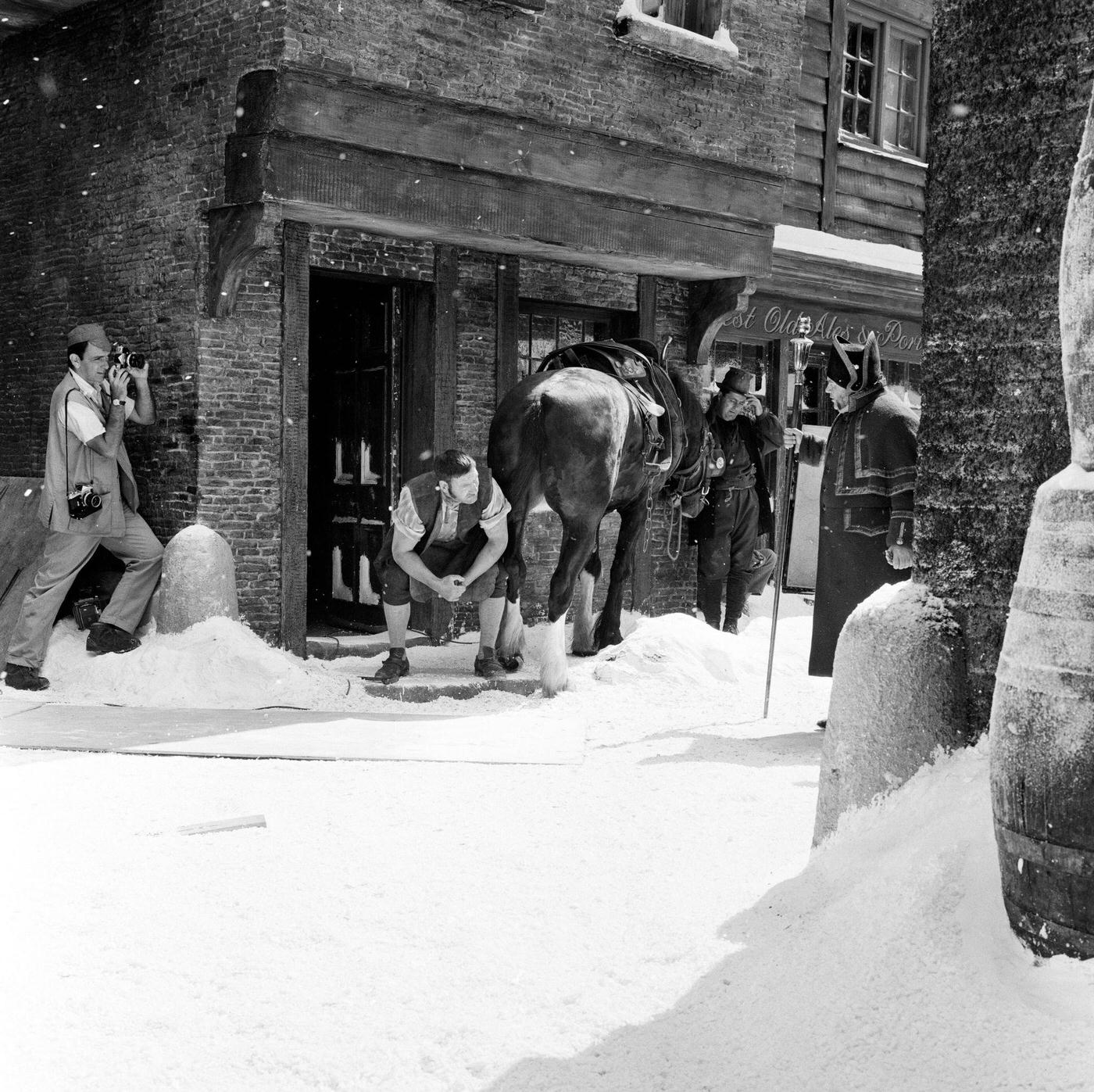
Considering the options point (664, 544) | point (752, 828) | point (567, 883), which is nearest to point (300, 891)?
point (567, 883)

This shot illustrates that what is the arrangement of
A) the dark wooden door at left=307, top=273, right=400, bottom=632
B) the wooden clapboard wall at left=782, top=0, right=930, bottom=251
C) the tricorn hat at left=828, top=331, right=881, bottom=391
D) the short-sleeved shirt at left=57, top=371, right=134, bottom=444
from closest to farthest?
1. the tricorn hat at left=828, top=331, right=881, bottom=391
2. the short-sleeved shirt at left=57, top=371, right=134, bottom=444
3. the dark wooden door at left=307, top=273, right=400, bottom=632
4. the wooden clapboard wall at left=782, top=0, right=930, bottom=251

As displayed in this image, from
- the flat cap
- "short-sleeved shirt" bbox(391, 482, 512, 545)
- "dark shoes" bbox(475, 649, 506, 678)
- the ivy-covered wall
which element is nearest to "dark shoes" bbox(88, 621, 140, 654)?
the flat cap

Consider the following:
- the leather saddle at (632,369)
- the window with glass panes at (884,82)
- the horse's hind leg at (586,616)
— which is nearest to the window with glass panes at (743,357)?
the window with glass panes at (884,82)

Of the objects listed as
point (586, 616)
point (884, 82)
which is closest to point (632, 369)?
point (586, 616)

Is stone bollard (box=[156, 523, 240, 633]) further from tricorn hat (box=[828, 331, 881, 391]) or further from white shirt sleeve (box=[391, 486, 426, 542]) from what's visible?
tricorn hat (box=[828, 331, 881, 391])

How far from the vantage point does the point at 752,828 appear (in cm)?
501

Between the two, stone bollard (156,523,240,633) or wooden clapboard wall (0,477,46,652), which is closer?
stone bollard (156,523,240,633)

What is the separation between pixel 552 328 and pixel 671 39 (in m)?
2.20

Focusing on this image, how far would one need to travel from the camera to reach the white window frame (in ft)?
43.9

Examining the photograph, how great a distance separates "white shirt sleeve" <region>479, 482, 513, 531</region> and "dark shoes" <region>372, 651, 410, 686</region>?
2.91 feet

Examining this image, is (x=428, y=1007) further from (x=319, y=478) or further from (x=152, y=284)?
(x=319, y=478)

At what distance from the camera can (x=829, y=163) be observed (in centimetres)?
1305

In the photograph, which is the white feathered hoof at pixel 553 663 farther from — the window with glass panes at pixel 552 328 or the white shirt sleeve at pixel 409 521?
the window with glass panes at pixel 552 328

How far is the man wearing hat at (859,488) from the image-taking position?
706 cm
